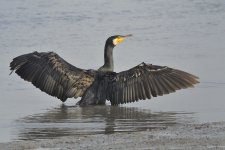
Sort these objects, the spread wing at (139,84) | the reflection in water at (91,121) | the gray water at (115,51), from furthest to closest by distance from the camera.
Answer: the spread wing at (139,84) < the gray water at (115,51) < the reflection in water at (91,121)

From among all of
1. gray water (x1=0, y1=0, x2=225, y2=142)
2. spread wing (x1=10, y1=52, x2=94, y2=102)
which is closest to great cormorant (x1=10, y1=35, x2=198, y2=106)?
spread wing (x1=10, y1=52, x2=94, y2=102)

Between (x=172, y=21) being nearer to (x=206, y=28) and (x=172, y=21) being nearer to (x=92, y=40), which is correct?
(x=206, y=28)

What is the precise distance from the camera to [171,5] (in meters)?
19.7

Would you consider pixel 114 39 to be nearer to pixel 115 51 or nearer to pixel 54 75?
pixel 54 75

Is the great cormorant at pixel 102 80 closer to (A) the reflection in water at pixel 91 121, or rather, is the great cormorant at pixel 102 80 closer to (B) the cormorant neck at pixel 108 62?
(B) the cormorant neck at pixel 108 62

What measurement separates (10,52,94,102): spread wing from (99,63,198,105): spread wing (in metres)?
0.44

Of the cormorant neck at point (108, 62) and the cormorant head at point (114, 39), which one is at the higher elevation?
the cormorant head at point (114, 39)

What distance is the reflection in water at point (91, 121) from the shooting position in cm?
921

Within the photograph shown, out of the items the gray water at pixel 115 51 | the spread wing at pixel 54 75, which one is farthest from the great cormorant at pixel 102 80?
the gray water at pixel 115 51

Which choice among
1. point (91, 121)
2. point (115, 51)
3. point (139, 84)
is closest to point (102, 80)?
point (139, 84)

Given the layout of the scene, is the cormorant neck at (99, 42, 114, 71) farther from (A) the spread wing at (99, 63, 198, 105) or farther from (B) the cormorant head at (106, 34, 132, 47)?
(A) the spread wing at (99, 63, 198, 105)

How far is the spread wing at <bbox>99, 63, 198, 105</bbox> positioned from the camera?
11453mm

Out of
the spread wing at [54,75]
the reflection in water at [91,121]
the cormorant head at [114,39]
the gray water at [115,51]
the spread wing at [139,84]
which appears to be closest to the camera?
the reflection in water at [91,121]

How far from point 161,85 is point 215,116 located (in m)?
1.71
